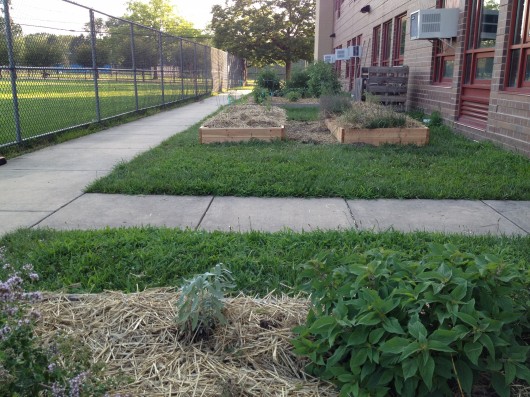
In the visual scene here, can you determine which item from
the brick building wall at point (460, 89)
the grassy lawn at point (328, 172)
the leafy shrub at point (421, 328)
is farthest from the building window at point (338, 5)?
the leafy shrub at point (421, 328)

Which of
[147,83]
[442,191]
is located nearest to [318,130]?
[442,191]

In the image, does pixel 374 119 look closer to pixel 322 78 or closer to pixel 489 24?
pixel 489 24

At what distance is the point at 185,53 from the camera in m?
22.5

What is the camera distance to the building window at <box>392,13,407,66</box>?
1503 centimetres

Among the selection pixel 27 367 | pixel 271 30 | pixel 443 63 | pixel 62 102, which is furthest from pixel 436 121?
pixel 271 30

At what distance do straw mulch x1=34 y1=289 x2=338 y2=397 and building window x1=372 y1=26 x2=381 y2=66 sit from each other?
1674 cm

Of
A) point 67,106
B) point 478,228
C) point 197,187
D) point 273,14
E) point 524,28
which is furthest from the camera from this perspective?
point 273,14

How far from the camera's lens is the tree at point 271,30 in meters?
51.6

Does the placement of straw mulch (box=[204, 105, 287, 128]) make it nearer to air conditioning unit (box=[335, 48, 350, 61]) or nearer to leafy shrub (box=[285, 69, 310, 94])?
air conditioning unit (box=[335, 48, 350, 61])

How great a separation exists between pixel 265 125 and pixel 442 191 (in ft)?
15.9

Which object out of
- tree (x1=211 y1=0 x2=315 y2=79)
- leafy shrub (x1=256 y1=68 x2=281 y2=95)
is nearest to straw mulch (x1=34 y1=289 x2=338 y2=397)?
leafy shrub (x1=256 y1=68 x2=281 y2=95)

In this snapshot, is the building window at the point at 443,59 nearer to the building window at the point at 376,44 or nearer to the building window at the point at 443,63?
the building window at the point at 443,63

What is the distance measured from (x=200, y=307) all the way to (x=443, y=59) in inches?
417

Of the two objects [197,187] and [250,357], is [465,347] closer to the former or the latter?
[250,357]
